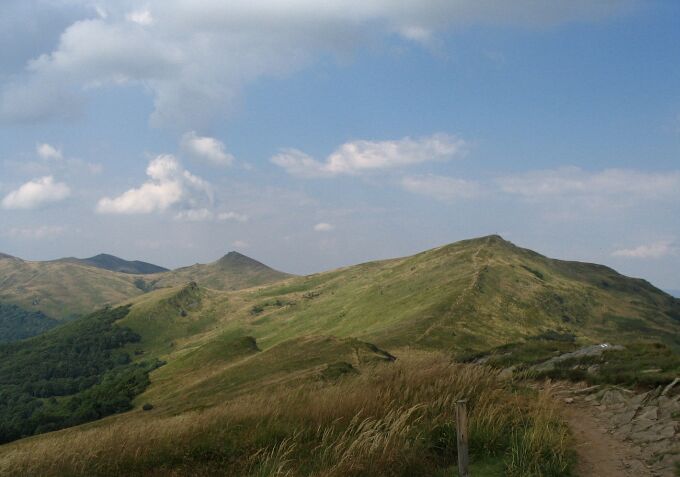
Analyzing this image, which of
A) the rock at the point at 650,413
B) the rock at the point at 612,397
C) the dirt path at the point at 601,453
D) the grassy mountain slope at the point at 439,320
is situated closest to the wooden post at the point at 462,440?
the dirt path at the point at 601,453

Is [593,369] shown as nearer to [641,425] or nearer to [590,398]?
[590,398]

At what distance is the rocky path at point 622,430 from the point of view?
364 inches

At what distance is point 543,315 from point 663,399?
3166 inches

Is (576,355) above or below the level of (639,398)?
above

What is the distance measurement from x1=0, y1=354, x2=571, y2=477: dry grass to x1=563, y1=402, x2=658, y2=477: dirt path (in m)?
0.41

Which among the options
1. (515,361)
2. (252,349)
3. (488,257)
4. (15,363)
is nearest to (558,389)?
(515,361)

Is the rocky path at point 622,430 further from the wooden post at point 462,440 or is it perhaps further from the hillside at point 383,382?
the wooden post at point 462,440

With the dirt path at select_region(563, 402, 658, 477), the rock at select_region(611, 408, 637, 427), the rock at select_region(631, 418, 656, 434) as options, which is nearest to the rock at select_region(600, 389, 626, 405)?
the rock at select_region(611, 408, 637, 427)

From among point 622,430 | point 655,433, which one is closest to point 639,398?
point 622,430

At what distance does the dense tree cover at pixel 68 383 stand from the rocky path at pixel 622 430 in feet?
249

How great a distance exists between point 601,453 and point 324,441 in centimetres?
576

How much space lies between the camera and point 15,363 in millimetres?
186750

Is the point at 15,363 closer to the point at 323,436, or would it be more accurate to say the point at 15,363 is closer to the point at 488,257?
the point at 488,257

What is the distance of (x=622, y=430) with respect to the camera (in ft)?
38.0
